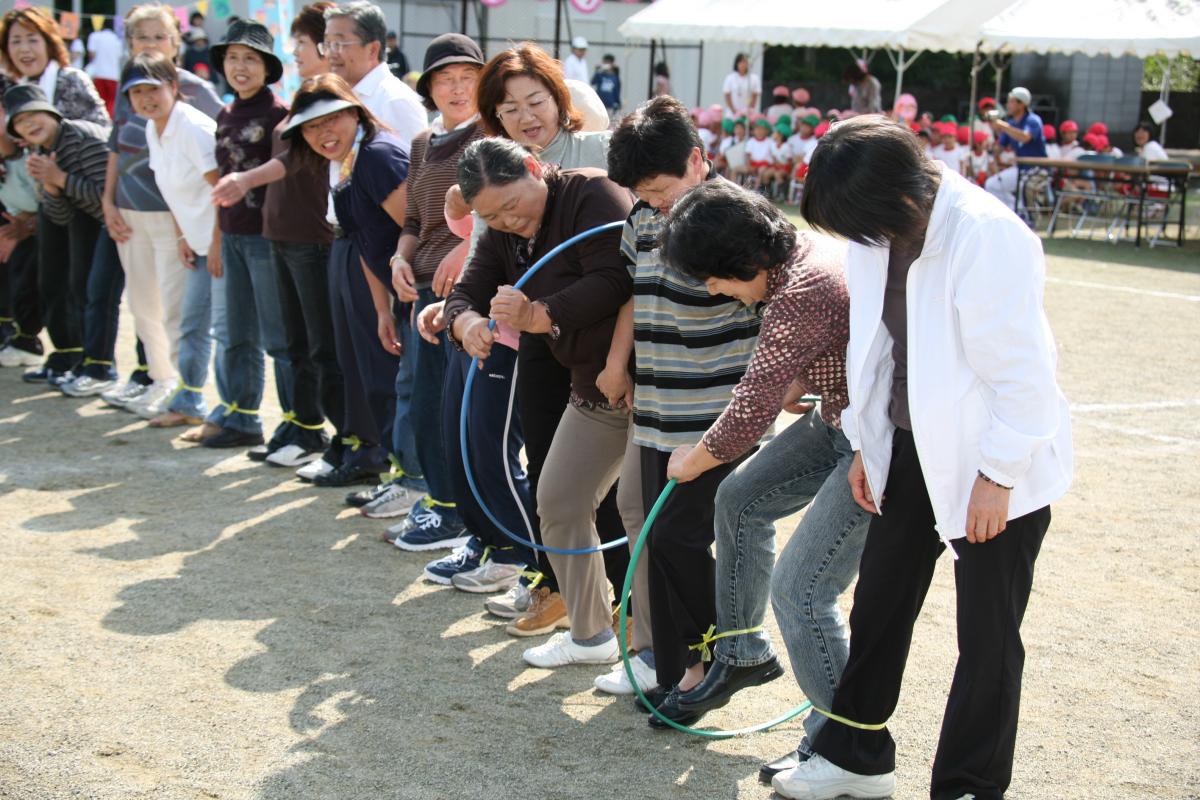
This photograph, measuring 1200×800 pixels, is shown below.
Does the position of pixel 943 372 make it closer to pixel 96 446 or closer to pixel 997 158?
pixel 96 446

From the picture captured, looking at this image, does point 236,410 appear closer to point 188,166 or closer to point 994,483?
point 188,166

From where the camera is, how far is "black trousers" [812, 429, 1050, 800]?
303 centimetres

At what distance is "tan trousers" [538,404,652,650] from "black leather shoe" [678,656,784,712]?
369 millimetres

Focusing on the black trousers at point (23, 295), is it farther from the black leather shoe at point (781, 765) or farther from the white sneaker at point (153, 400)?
the black leather shoe at point (781, 765)

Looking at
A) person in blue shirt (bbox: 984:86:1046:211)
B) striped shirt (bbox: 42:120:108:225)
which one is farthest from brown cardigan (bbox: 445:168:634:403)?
person in blue shirt (bbox: 984:86:1046:211)

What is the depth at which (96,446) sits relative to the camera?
722cm

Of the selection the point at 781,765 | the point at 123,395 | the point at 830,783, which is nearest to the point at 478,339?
the point at 781,765

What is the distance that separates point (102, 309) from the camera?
27.4 ft

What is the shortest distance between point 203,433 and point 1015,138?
49.8 ft

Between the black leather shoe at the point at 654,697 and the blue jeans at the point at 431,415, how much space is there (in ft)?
6.10

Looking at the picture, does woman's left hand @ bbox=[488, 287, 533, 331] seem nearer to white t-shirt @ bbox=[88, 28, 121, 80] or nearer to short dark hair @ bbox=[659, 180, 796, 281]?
short dark hair @ bbox=[659, 180, 796, 281]

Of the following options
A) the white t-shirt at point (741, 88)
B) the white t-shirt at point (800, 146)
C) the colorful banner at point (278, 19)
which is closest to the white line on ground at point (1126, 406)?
the colorful banner at point (278, 19)

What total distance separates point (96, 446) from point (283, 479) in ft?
4.25

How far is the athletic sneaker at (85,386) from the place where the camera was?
8.33 metres
